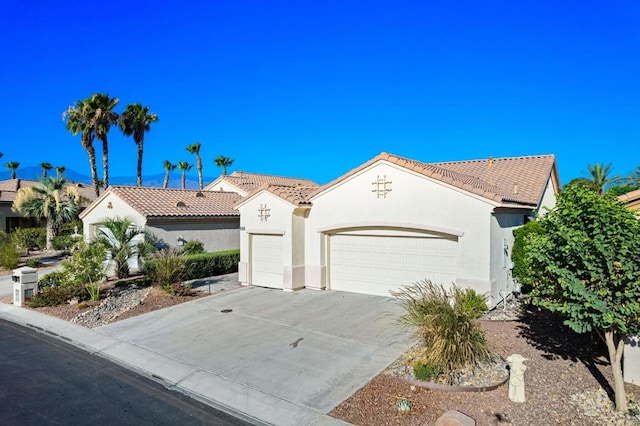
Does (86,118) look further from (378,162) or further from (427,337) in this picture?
(427,337)

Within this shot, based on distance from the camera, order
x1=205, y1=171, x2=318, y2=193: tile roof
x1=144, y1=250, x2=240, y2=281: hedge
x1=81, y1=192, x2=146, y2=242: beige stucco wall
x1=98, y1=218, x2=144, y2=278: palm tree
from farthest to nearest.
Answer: x1=205, y1=171, x2=318, y2=193: tile roof, x1=81, y1=192, x2=146, y2=242: beige stucco wall, x1=98, y1=218, x2=144, y2=278: palm tree, x1=144, y1=250, x2=240, y2=281: hedge

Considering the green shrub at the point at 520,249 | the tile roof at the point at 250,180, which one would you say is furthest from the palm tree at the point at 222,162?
the green shrub at the point at 520,249

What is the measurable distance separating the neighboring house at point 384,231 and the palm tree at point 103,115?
17.5 m

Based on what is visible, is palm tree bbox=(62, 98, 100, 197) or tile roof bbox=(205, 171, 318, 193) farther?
tile roof bbox=(205, 171, 318, 193)

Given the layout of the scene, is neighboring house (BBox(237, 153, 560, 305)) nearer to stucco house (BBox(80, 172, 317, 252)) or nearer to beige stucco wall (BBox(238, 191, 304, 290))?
beige stucco wall (BBox(238, 191, 304, 290))

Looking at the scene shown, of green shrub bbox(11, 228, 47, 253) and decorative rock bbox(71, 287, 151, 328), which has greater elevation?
green shrub bbox(11, 228, 47, 253)

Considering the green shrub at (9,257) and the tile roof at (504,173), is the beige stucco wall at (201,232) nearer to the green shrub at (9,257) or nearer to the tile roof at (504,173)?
the tile roof at (504,173)

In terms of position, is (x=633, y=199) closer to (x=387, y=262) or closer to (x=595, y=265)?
(x=595, y=265)

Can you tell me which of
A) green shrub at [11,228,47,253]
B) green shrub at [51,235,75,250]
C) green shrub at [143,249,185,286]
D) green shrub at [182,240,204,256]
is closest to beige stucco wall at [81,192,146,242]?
green shrub at [182,240,204,256]

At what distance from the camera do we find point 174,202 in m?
21.6

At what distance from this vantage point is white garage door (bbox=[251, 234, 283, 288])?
16188mm

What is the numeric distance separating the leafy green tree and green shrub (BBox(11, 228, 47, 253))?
29.7 m

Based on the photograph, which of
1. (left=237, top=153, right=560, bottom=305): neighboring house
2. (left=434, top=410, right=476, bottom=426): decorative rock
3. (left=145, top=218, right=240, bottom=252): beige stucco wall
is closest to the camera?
(left=434, top=410, right=476, bottom=426): decorative rock

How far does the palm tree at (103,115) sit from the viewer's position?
1117 inches
